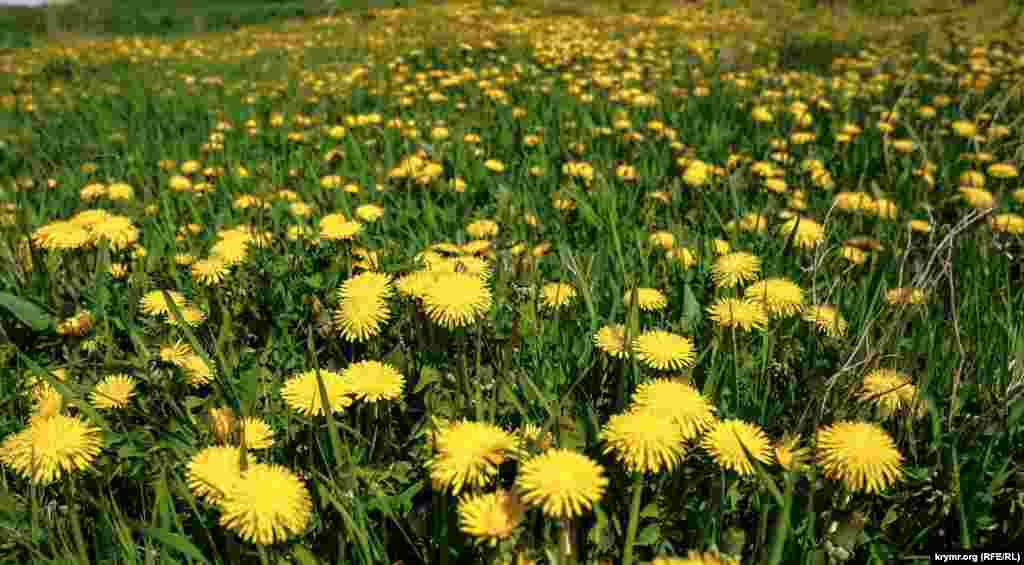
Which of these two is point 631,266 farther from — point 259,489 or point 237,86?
point 237,86

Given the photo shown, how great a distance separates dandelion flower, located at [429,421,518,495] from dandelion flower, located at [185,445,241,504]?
0.33 m

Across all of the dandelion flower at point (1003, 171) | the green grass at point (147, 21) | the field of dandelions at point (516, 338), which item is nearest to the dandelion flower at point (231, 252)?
the field of dandelions at point (516, 338)

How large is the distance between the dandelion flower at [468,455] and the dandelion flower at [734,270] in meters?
0.85

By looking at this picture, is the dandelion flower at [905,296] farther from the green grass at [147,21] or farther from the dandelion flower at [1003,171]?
the green grass at [147,21]

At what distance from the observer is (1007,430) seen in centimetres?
118

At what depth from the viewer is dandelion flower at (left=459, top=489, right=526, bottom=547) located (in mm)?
844

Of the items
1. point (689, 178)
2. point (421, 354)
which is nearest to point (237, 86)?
point (689, 178)

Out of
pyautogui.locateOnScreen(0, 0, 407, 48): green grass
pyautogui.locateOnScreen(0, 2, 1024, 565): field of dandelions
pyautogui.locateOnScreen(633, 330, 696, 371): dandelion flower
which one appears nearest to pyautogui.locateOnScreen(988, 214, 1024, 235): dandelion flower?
pyautogui.locateOnScreen(0, 2, 1024, 565): field of dandelions

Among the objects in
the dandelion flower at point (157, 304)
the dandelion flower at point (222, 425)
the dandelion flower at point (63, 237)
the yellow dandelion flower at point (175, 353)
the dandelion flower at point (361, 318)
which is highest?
A: the dandelion flower at point (63, 237)

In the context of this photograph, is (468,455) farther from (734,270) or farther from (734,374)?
(734,270)

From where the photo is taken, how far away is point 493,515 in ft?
2.84

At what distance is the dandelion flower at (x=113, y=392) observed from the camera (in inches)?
49.4

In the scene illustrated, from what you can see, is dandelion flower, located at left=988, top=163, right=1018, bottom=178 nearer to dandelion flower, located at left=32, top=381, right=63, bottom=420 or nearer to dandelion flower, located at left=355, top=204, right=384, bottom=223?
dandelion flower, located at left=355, top=204, right=384, bottom=223

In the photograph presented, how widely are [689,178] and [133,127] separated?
340cm
